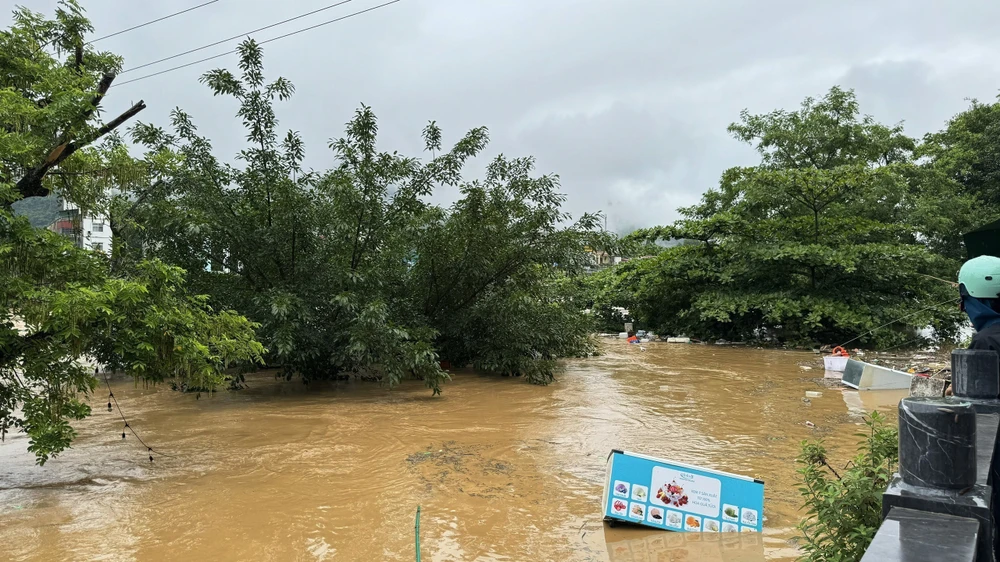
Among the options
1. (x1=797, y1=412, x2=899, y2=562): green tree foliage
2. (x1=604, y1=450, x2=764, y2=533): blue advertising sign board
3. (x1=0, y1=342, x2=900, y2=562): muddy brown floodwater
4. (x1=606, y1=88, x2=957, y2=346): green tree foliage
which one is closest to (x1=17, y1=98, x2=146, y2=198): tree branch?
(x1=0, y1=342, x2=900, y2=562): muddy brown floodwater

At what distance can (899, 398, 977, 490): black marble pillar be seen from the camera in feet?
5.17

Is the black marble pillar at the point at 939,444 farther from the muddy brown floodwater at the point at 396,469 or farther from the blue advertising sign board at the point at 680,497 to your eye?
the blue advertising sign board at the point at 680,497

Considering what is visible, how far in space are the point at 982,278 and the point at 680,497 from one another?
2.94 metres

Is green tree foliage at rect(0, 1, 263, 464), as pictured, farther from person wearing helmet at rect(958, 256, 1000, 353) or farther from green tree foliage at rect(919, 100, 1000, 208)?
green tree foliage at rect(919, 100, 1000, 208)

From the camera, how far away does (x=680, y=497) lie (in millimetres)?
4969

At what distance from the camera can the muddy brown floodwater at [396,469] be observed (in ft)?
16.2

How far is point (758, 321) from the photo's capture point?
20.7m

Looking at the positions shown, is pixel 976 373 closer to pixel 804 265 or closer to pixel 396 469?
pixel 396 469

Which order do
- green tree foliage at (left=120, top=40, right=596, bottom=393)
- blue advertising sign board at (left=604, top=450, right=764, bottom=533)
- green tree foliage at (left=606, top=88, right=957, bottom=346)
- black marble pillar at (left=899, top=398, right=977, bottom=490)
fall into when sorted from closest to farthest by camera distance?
1. black marble pillar at (left=899, top=398, right=977, bottom=490)
2. blue advertising sign board at (left=604, top=450, right=764, bottom=533)
3. green tree foliage at (left=120, top=40, right=596, bottom=393)
4. green tree foliage at (left=606, top=88, right=957, bottom=346)

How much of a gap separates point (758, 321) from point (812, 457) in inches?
734

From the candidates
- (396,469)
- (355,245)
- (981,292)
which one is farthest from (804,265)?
(981,292)

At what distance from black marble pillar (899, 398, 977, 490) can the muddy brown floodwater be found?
10.8 ft

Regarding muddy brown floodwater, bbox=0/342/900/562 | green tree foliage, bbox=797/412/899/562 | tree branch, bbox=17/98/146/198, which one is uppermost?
tree branch, bbox=17/98/146/198

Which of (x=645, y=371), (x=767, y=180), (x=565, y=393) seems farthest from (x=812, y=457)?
(x=767, y=180)
